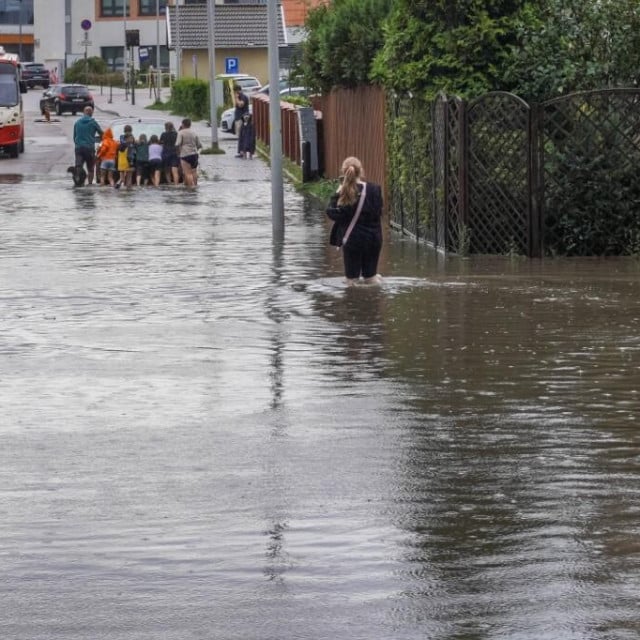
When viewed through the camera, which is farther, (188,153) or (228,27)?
(228,27)

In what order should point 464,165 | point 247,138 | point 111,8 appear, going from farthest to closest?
point 111,8 < point 247,138 < point 464,165

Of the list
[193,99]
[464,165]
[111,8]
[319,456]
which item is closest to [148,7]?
[111,8]

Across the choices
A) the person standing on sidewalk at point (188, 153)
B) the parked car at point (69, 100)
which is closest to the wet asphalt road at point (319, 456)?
the person standing on sidewalk at point (188, 153)

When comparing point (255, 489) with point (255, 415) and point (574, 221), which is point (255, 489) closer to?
point (255, 415)

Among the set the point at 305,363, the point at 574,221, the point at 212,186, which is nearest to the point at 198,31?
the point at 212,186

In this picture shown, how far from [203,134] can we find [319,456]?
49394 millimetres

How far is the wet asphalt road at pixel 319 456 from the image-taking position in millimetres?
6777

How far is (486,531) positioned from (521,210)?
44.1ft

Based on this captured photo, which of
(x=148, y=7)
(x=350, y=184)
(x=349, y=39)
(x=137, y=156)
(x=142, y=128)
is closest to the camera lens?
(x=350, y=184)

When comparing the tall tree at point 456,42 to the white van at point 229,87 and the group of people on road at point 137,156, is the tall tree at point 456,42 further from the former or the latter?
the white van at point 229,87

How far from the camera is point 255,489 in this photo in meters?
8.79

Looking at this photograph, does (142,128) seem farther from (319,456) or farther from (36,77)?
(36,77)

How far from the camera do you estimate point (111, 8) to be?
417 ft

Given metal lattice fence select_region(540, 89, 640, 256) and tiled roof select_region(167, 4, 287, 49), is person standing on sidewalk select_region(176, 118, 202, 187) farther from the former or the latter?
tiled roof select_region(167, 4, 287, 49)
